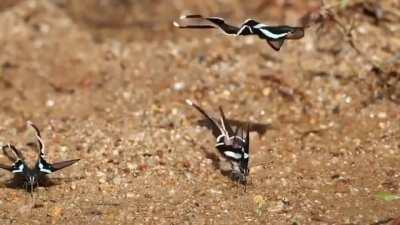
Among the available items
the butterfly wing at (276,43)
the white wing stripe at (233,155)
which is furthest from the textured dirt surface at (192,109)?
the butterfly wing at (276,43)

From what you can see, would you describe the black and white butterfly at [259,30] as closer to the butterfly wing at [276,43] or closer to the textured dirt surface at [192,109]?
the butterfly wing at [276,43]

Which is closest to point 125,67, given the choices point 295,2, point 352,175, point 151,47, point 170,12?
point 151,47

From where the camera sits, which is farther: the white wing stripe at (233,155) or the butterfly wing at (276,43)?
the white wing stripe at (233,155)

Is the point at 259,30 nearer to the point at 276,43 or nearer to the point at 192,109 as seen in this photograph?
the point at 276,43

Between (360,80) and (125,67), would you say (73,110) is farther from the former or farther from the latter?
(360,80)

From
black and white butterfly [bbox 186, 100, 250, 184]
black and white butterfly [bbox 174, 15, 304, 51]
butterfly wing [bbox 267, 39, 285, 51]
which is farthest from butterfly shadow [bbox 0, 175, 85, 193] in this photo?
butterfly wing [bbox 267, 39, 285, 51]

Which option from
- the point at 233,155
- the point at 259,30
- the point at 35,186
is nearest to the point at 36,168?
the point at 35,186

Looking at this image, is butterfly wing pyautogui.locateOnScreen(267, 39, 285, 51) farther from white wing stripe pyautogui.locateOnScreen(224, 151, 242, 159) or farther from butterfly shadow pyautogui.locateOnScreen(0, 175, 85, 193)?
butterfly shadow pyautogui.locateOnScreen(0, 175, 85, 193)

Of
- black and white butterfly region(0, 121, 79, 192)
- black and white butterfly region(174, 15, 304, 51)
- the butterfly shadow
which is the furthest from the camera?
the butterfly shadow
